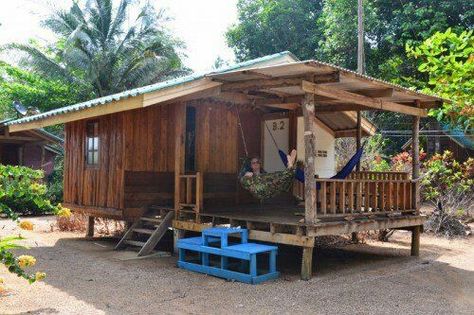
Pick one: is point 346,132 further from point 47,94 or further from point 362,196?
point 47,94

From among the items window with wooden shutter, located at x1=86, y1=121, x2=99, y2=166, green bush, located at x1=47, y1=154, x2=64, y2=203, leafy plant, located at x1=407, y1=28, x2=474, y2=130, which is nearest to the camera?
leafy plant, located at x1=407, y1=28, x2=474, y2=130

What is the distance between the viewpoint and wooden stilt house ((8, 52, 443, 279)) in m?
7.30

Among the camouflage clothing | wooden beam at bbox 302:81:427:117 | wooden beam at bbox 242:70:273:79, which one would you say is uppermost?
wooden beam at bbox 242:70:273:79

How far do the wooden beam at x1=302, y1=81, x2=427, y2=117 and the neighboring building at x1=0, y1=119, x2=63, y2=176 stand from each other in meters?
12.3

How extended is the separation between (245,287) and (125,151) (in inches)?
154

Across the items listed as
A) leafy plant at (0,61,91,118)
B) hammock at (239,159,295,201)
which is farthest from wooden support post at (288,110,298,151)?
leafy plant at (0,61,91,118)

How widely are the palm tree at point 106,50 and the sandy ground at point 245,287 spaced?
14101 millimetres

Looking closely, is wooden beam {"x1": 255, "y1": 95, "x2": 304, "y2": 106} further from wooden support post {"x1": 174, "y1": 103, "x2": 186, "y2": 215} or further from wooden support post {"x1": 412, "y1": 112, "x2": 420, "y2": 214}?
wooden support post {"x1": 412, "y1": 112, "x2": 420, "y2": 214}

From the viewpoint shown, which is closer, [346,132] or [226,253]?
[226,253]

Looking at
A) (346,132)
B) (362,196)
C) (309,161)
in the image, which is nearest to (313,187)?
(309,161)

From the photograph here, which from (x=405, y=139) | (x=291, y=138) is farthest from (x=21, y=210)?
(x=405, y=139)

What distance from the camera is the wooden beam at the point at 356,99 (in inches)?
277

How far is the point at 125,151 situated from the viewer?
931 cm

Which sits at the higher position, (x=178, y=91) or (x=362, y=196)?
(x=178, y=91)
